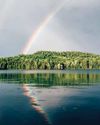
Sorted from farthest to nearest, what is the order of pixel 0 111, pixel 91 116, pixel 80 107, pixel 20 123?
pixel 80 107, pixel 0 111, pixel 91 116, pixel 20 123

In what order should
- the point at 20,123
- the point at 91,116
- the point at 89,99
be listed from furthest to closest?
the point at 89,99
the point at 91,116
the point at 20,123

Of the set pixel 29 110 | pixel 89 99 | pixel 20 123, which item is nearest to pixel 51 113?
pixel 29 110

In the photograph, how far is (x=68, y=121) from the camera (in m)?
28.0

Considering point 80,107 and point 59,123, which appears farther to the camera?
point 80,107

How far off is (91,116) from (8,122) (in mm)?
8028

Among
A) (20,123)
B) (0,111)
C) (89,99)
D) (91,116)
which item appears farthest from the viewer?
Result: (89,99)

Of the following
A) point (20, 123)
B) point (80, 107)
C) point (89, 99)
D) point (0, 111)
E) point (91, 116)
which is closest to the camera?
point (20, 123)

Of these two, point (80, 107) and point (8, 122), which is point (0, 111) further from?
point (80, 107)

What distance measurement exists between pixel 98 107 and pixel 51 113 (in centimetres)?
680

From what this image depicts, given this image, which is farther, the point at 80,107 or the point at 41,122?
the point at 80,107

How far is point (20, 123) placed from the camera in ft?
88.2

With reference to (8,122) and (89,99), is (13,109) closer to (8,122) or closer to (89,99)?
(8,122)

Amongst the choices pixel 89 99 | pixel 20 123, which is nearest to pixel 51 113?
pixel 20 123

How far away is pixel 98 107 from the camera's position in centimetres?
3588
